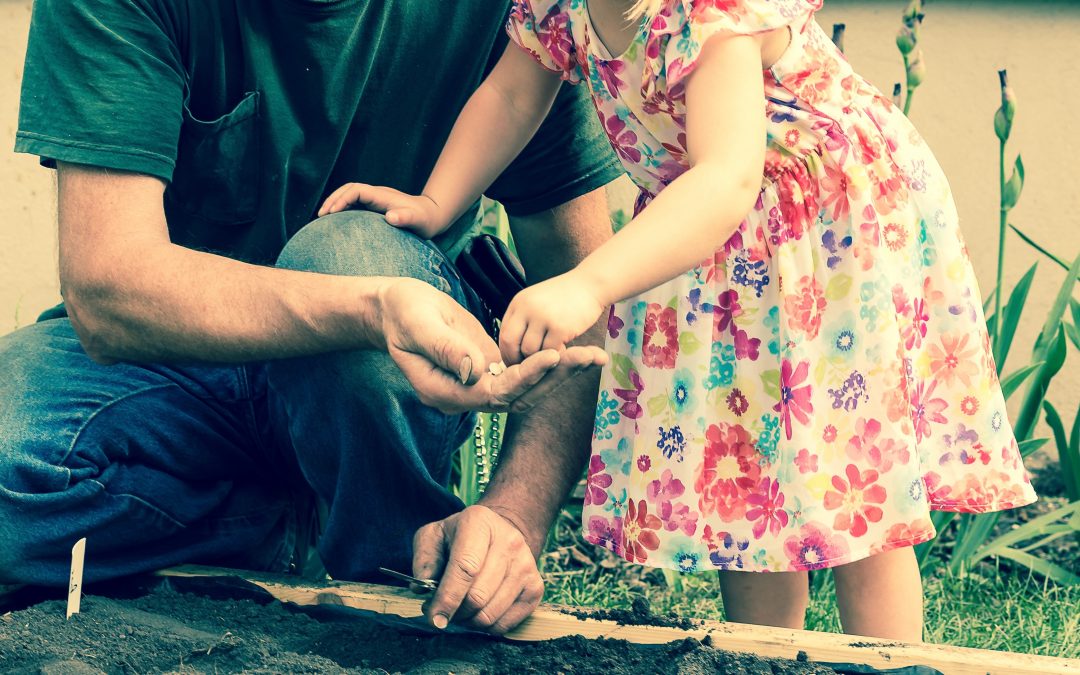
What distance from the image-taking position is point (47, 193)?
8.83ft

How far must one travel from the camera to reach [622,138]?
5.10ft

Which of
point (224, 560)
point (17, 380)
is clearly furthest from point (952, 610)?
point (17, 380)

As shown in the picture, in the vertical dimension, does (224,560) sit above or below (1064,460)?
below

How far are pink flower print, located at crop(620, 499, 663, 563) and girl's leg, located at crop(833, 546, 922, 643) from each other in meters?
0.26

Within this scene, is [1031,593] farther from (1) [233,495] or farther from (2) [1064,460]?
(1) [233,495]

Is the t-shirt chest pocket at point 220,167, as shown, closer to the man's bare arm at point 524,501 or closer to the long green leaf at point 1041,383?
the man's bare arm at point 524,501

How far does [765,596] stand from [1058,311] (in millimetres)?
807

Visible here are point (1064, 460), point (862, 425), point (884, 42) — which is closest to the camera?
point (862, 425)

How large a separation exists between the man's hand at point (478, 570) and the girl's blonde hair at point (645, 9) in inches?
25.7

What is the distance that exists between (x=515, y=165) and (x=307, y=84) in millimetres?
370

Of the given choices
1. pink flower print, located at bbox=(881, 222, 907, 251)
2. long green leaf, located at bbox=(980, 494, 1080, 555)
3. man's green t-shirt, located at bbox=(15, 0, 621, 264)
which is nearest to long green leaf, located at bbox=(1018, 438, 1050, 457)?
long green leaf, located at bbox=(980, 494, 1080, 555)

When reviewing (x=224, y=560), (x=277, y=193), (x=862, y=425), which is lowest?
(x=224, y=560)

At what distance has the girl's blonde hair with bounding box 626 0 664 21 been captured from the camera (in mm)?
1390

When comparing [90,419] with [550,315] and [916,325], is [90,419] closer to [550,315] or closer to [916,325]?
[550,315]
